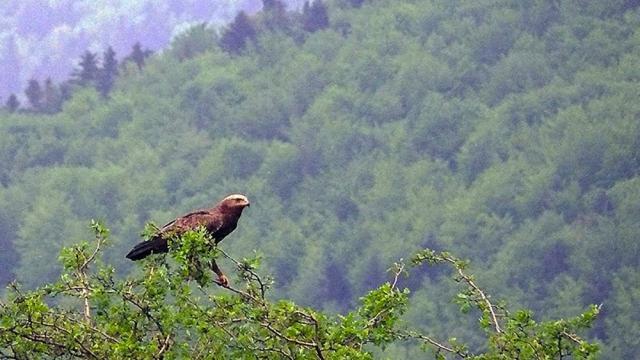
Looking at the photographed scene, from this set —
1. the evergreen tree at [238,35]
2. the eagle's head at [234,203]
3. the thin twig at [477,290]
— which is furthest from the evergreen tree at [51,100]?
the thin twig at [477,290]

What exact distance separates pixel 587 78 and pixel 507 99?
5.15 m

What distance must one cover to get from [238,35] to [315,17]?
5.55 meters

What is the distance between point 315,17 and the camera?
112312 mm

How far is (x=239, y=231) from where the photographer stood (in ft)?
287

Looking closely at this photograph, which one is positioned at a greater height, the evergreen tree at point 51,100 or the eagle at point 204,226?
the eagle at point 204,226

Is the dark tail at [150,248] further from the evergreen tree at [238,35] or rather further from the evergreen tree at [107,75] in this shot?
the evergreen tree at [238,35]

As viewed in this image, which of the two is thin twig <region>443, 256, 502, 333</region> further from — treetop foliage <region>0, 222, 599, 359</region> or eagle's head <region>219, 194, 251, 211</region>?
eagle's head <region>219, 194, 251, 211</region>

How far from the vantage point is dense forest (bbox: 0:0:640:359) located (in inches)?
2921

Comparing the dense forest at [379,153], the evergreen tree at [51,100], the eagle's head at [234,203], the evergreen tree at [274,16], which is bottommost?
the dense forest at [379,153]

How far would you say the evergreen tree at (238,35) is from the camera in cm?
10981

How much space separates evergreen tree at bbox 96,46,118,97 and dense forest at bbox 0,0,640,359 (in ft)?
2.39

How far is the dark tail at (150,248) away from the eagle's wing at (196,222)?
97 millimetres

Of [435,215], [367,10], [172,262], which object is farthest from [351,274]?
[172,262]

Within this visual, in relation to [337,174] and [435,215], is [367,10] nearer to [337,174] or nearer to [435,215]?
[337,174]
